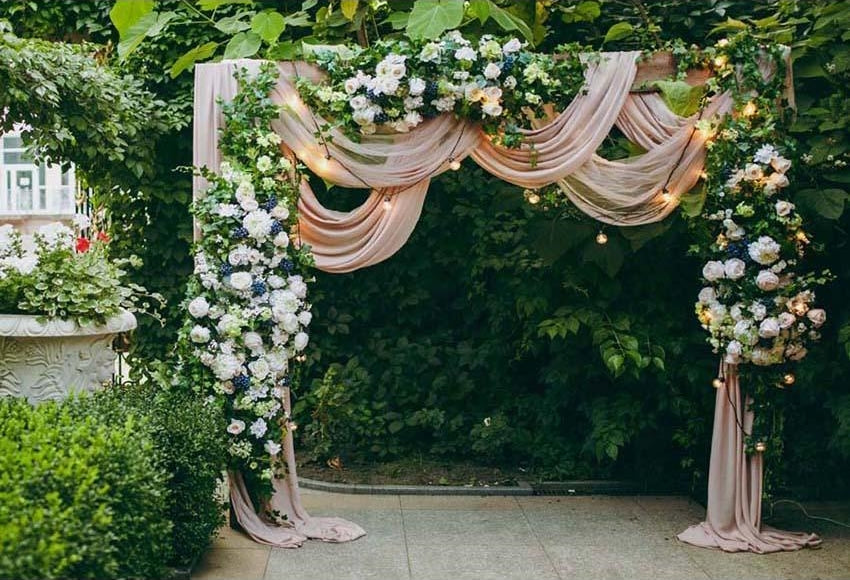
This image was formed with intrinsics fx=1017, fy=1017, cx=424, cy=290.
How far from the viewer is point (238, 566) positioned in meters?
4.88

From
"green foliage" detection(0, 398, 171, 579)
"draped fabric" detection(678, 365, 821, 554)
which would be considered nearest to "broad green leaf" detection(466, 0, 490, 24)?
"draped fabric" detection(678, 365, 821, 554)

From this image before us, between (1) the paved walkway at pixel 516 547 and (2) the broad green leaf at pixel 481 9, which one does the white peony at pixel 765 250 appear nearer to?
(1) the paved walkway at pixel 516 547

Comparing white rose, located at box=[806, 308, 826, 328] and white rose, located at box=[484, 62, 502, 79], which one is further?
white rose, located at box=[806, 308, 826, 328]

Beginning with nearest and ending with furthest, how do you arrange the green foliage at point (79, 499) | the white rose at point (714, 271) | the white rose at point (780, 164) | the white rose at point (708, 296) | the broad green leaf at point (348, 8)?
the green foliage at point (79, 499)
the white rose at point (780, 164)
the white rose at point (714, 271)
the white rose at point (708, 296)
the broad green leaf at point (348, 8)

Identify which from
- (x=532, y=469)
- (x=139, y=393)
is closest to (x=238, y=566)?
(x=139, y=393)

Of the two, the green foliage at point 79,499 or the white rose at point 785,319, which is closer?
the green foliage at point 79,499

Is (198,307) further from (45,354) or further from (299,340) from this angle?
(45,354)

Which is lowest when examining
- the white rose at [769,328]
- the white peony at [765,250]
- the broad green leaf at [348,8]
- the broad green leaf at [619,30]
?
the white rose at [769,328]

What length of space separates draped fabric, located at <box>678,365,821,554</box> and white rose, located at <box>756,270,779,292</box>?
48 cm

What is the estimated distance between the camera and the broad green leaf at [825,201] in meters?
5.17

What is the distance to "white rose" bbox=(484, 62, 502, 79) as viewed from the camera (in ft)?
16.9

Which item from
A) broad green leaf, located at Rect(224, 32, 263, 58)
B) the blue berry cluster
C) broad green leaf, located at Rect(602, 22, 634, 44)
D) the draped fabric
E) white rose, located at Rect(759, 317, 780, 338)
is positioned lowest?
the draped fabric

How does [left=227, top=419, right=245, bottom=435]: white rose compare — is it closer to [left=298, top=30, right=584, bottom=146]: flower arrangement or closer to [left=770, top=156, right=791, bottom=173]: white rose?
Result: [left=298, top=30, right=584, bottom=146]: flower arrangement

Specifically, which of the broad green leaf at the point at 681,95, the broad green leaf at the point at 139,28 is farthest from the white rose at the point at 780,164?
the broad green leaf at the point at 139,28
